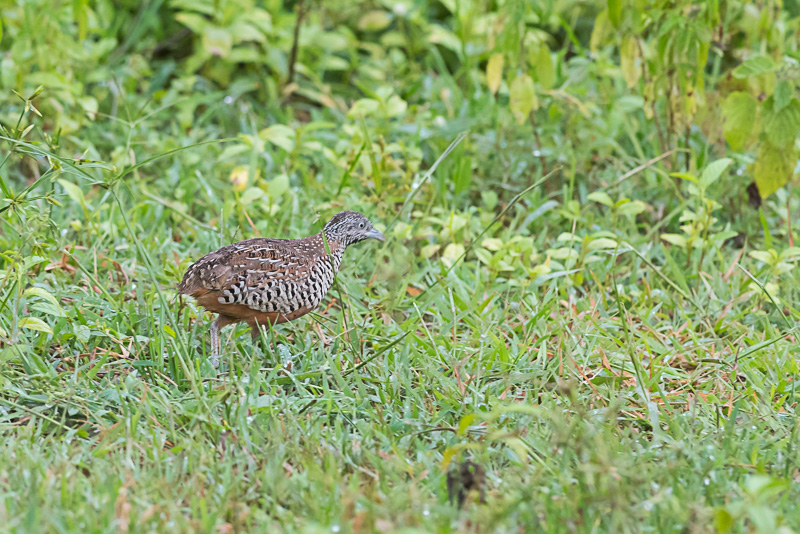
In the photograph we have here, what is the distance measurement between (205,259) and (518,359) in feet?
4.87

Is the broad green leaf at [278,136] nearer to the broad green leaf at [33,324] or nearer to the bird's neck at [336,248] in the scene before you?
the bird's neck at [336,248]

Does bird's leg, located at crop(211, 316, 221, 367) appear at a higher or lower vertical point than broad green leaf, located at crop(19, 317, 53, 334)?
lower

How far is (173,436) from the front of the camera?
10.9 feet

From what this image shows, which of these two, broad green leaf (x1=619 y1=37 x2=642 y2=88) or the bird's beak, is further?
broad green leaf (x1=619 y1=37 x2=642 y2=88)

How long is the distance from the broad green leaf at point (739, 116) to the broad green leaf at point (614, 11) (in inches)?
32.0

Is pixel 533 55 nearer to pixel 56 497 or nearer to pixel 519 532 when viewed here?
pixel 519 532

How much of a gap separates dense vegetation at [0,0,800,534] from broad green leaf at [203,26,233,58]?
22 mm

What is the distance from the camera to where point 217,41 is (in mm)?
6613

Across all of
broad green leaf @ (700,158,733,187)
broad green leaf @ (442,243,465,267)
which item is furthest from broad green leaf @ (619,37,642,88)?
broad green leaf @ (442,243,465,267)

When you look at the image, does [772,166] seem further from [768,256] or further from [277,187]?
[277,187]

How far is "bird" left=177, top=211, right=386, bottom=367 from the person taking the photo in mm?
3875

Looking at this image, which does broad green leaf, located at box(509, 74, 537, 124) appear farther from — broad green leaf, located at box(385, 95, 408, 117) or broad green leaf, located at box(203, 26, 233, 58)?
broad green leaf, located at box(203, 26, 233, 58)

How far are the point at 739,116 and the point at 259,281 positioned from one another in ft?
9.62

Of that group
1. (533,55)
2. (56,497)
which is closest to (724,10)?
(533,55)
